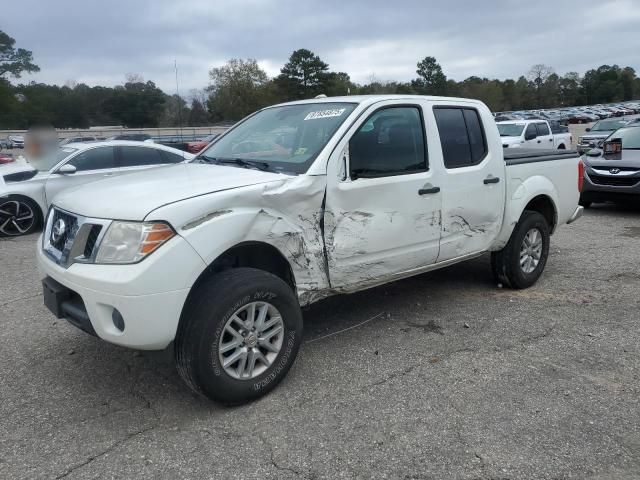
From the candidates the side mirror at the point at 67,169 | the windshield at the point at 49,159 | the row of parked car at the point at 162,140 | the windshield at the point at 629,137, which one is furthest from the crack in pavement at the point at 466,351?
the windshield at the point at 49,159

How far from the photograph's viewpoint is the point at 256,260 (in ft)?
12.1

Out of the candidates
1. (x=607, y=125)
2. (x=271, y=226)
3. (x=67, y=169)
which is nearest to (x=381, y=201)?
(x=271, y=226)

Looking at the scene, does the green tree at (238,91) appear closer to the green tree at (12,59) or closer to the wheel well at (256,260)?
the green tree at (12,59)

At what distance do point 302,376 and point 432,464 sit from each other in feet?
3.94

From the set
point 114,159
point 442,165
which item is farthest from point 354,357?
point 114,159

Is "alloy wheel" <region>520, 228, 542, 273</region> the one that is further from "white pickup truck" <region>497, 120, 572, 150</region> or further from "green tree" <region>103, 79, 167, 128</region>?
"green tree" <region>103, 79, 167, 128</region>

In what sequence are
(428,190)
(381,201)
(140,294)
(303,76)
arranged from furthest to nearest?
(303,76) → (428,190) → (381,201) → (140,294)

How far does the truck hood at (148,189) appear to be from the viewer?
3.08 m

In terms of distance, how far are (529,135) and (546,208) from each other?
13.9 metres

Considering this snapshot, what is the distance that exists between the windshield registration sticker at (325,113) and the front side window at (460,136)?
3.09 feet

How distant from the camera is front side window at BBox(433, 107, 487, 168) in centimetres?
460

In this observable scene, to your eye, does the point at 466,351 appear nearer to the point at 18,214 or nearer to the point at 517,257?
the point at 517,257

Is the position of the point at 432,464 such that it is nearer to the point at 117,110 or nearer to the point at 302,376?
the point at 302,376

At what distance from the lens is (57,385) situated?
3650mm
